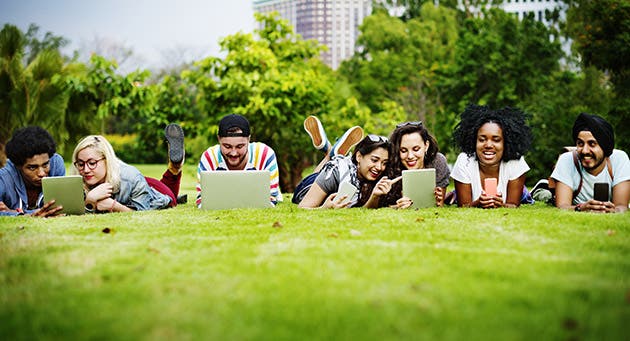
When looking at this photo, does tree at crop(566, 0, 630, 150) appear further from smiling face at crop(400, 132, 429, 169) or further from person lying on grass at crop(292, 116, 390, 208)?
person lying on grass at crop(292, 116, 390, 208)

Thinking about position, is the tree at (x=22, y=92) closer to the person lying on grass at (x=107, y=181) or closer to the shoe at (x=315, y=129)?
the shoe at (x=315, y=129)

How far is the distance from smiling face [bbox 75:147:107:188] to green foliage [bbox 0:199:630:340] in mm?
1791

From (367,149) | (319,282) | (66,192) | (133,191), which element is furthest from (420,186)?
(66,192)

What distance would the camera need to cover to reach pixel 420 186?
7395 millimetres

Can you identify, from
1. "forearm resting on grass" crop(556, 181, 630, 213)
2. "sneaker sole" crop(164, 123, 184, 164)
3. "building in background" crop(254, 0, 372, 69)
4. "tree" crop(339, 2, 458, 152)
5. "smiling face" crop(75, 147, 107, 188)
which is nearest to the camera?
"forearm resting on grass" crop(556, 181, 630, 213)

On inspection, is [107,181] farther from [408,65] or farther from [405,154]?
[408,65]

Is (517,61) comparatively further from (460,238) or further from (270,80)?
(460,238)

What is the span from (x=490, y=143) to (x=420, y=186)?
1.06 meters

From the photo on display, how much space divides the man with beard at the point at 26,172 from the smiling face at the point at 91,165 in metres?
0.39

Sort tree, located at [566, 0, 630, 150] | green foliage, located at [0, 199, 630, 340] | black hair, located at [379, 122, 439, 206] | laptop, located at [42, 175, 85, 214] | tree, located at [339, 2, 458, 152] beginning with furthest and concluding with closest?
tree, located at [339, 2, 458, 152] < tree, located at [566, 0, 630, 150] < black hair, located at [379, 122, 439, 206] < laptop, located at [42, 175, 85, 214] < green foliage, located at [0, 199, 630, 340]

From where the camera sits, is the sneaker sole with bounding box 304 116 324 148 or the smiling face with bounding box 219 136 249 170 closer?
the smiling face with bounding box 219 136 249 170

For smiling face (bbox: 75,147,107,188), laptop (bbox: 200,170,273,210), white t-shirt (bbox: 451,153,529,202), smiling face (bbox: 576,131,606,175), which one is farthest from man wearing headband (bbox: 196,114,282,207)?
smiling face (bbox: 576,131,606,175)

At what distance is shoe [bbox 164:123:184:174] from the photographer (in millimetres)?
8945

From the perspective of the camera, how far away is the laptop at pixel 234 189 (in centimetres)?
748
